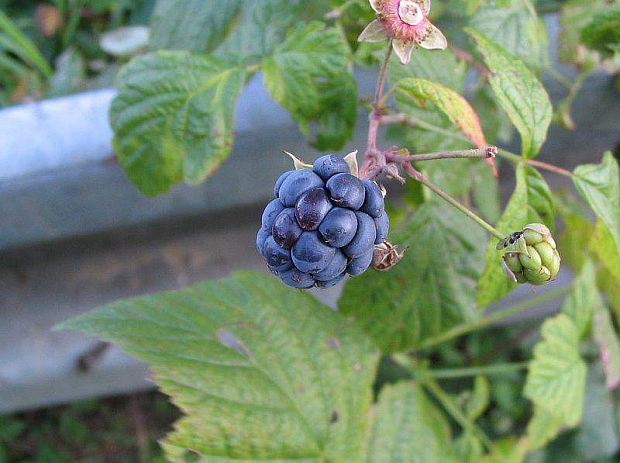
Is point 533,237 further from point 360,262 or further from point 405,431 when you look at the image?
point 405,431

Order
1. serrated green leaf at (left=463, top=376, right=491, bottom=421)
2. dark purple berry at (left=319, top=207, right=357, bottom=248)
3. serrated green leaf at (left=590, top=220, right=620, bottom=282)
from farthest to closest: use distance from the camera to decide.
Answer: serrated green leaf at (left=463, top=376, right=491, bottom=421), serrated green leaf at (left=590, top=220, right=620, bottom=282), dark purple berry at (left=319, top=207, right=357, bottom=248)

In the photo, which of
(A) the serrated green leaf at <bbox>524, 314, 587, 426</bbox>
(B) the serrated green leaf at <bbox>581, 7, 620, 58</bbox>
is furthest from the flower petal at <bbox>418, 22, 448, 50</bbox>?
(A) the serrated green leaf at <bbox>524, 314, 587, 426</bbox>

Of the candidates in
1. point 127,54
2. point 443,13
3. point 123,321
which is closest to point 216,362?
point 123,321

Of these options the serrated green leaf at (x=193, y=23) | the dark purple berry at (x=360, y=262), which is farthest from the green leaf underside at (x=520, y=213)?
the serrated green leaf at (x=193, y=23)

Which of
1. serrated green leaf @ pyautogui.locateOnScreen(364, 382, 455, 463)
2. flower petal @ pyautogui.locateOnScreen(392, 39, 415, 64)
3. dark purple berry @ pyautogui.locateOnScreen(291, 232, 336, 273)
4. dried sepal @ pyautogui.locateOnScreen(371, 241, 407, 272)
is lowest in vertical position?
serrated green leaf @ pyautogui.locateOnScreen(364, 382, 455, 463)

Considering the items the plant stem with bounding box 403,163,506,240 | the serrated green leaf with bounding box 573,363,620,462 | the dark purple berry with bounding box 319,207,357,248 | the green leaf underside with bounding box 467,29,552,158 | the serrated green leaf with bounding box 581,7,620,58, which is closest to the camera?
the dark purple berry with bounding box 319,207,357,248

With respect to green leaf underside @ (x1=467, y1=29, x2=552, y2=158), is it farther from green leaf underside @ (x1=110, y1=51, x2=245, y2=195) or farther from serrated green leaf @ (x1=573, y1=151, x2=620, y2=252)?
green leaf underside @ (x1=110, y1=51, x2=245, y2=195)

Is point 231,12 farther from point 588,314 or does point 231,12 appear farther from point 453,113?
point 588,314

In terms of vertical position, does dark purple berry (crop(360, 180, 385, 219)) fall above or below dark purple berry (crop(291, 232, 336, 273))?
above
